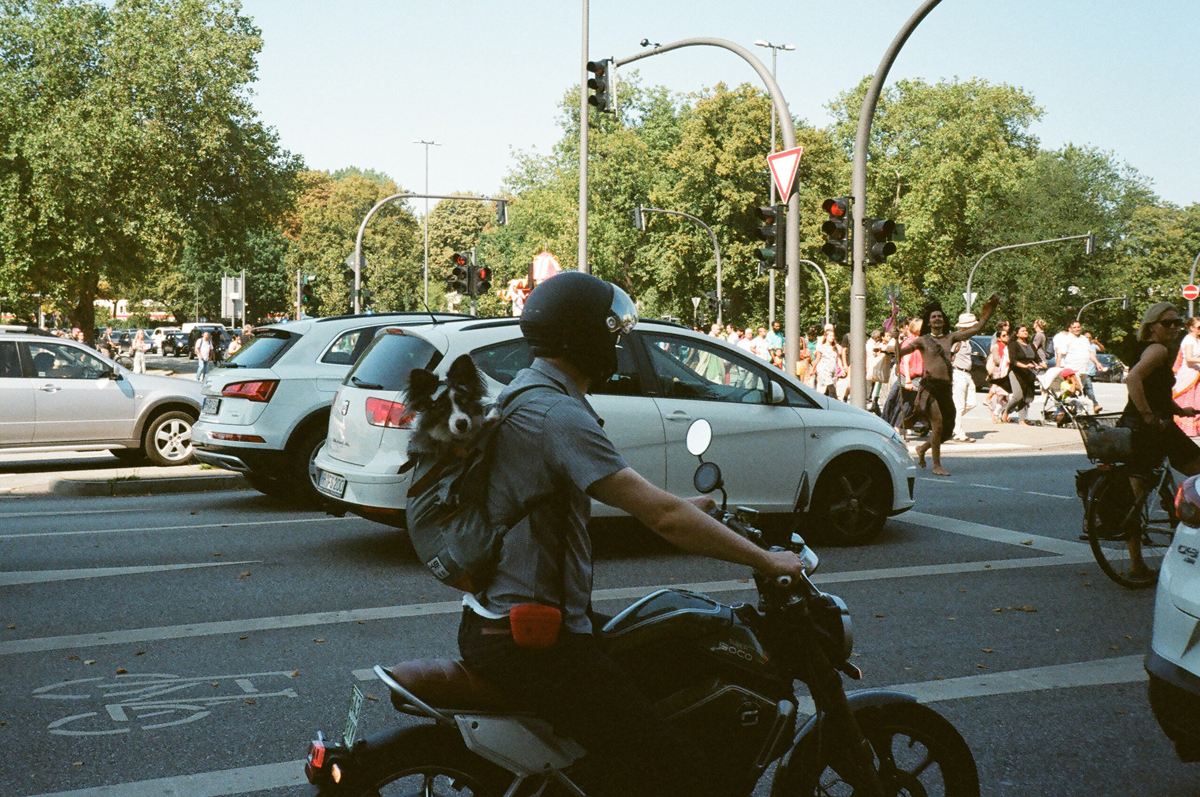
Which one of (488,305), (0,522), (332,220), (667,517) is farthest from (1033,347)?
(332,220)

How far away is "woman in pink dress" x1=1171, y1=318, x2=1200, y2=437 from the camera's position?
50.2 ft

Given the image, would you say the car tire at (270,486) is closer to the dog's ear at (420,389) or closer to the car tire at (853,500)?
the car tire at (853,500)

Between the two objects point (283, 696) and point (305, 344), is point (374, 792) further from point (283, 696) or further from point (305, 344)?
point (305, 344)

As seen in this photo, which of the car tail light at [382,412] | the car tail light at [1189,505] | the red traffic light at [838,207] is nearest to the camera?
the car tail light at [1189,505]

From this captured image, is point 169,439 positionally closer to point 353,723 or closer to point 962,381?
point 962,381

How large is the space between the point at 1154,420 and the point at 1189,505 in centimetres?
363

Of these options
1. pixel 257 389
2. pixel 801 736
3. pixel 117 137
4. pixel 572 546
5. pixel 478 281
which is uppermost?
pixel 117 137

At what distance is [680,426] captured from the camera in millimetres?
8430

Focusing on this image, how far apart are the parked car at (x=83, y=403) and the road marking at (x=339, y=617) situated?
8.70m

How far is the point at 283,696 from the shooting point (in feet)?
16.8

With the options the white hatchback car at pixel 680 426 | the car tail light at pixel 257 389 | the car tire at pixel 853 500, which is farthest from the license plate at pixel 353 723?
the car tail light at pixel 257 389

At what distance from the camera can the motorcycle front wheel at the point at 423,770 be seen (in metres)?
2.48

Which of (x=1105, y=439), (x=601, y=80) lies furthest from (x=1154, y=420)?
(x=601, y=80)

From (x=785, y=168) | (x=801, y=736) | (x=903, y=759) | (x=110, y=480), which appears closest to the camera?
(x=801, y=736)
